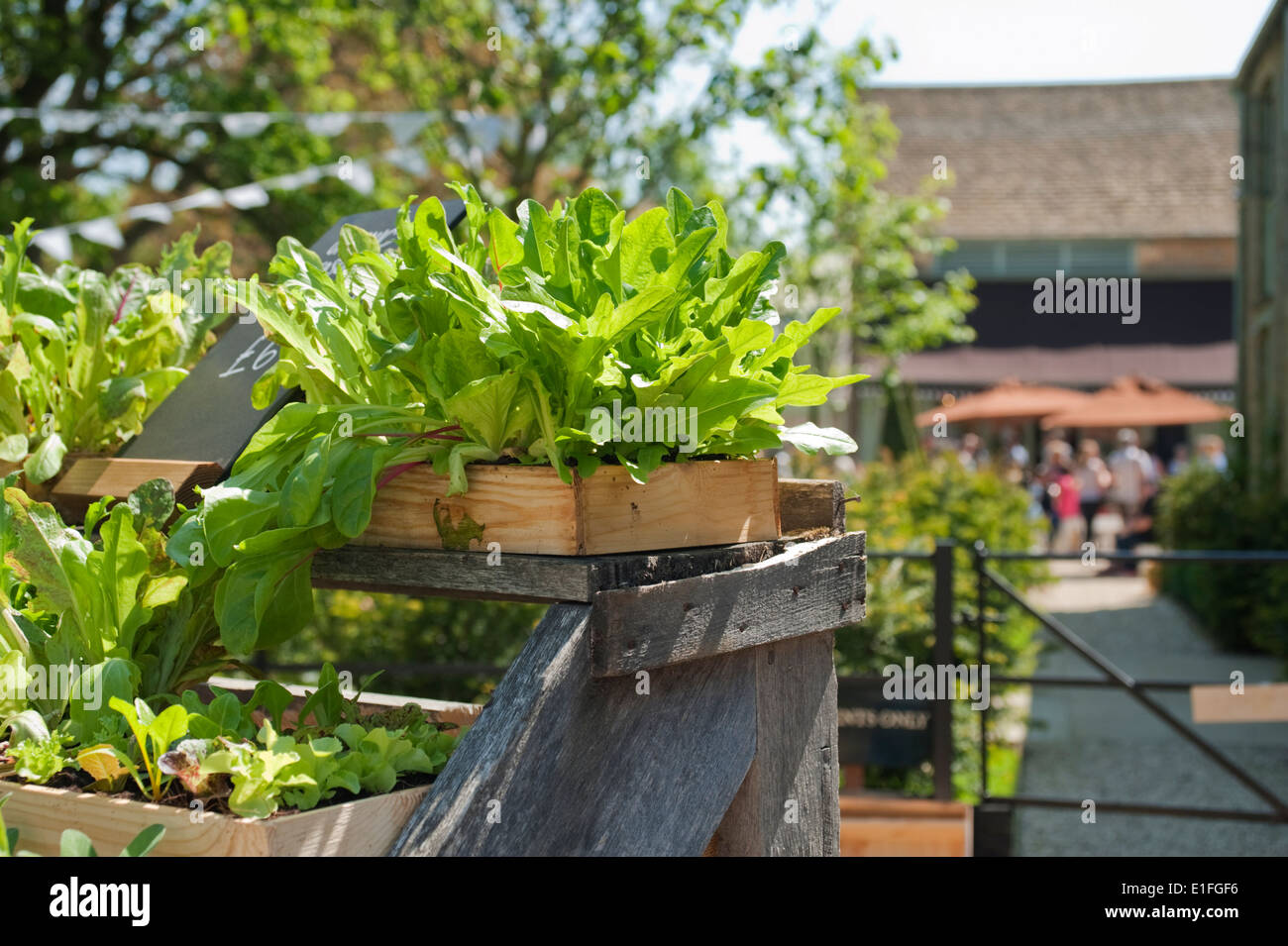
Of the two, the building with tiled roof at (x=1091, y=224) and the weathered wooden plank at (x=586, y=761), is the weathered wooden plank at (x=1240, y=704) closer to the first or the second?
the weathered wooden plank at (x=586, y=761)

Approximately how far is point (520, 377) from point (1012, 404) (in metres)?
19.3

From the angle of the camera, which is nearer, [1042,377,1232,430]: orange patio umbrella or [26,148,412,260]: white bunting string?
[26,148,412,260]: white bunting string

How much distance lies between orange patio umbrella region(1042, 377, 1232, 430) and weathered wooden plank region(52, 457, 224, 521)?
746 inches

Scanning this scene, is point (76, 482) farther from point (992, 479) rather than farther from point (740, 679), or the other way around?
point (992, 479)

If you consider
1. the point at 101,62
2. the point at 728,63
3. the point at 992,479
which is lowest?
the point at 992,479

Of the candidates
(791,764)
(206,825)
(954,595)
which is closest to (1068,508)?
(954,595)

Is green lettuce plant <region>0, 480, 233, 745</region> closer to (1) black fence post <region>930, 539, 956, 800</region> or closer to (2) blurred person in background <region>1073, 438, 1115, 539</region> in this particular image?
(1) black fence post <region>930, 539, 956, 800</region>

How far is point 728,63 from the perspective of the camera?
7293mm

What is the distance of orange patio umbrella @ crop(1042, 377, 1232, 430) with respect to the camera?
19.0 m

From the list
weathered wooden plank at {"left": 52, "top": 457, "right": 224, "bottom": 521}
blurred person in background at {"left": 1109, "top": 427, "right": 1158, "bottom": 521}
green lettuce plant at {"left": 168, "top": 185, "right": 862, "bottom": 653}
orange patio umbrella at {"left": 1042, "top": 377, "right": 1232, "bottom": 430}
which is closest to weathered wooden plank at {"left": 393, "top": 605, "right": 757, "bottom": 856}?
green lettuce plant at {"left": 168, "top": 185, "right": 862, "bottom": 653}

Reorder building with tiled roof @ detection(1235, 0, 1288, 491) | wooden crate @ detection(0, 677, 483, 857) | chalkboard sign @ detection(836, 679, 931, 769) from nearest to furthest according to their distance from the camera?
wooden crate @ detection(0, 677, 483, 857)
chalkboard sign @ detection(836, 679, 931, 769)
building with tiled roof @ detection(1235, 0, 1288, 491)

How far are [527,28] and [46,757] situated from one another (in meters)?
6.79
